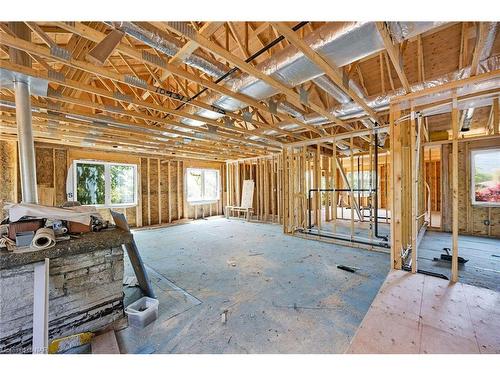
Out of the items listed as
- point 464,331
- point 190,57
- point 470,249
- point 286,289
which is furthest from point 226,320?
point 470,249

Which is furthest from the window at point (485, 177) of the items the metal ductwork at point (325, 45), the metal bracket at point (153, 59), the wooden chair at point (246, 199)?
the metal bracket at point (153, 59)

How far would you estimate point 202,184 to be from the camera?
8906mm

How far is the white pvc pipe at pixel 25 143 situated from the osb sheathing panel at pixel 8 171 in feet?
16.0

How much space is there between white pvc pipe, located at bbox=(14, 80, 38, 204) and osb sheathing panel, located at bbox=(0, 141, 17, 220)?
16.0 ft

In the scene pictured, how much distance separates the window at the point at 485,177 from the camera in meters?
4.76

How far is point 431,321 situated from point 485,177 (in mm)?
5192

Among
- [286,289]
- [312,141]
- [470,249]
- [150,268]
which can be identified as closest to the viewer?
[286,289]

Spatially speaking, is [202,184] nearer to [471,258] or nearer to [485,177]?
[471,258]

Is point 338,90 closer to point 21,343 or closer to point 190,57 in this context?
point 190,57

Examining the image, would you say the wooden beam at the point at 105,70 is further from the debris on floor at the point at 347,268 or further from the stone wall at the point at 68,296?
the debris on floor at the point at 347,268

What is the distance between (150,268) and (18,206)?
80.7 inches

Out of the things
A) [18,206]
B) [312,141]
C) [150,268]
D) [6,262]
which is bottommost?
[150,268]

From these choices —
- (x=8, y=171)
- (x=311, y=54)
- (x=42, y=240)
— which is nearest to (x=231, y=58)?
(x=311, y=54)
